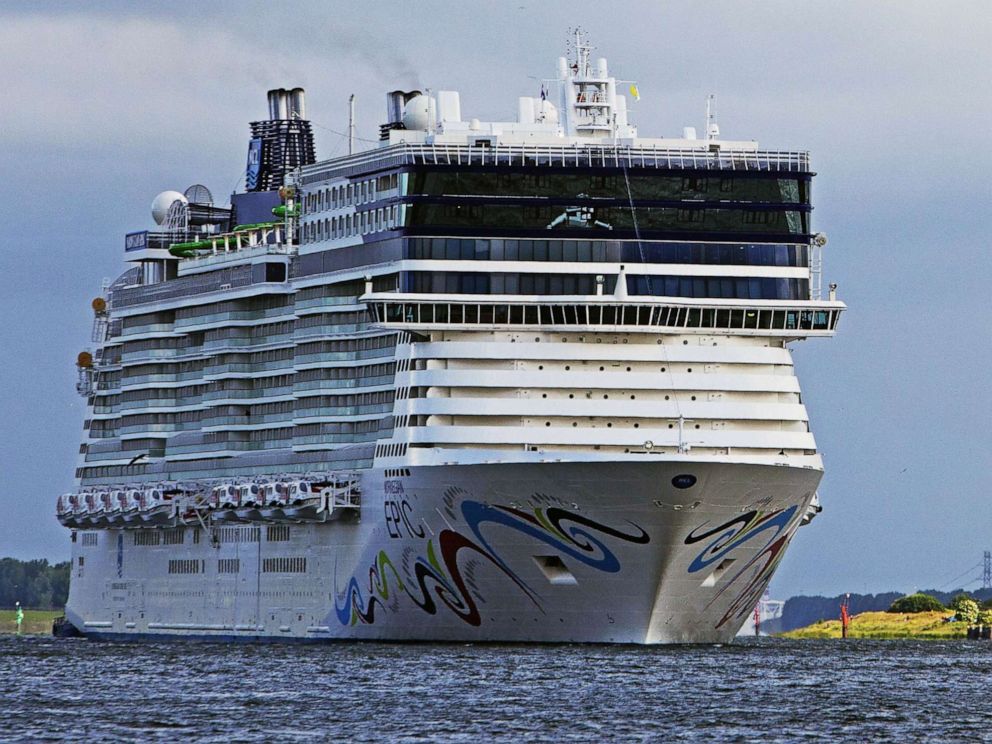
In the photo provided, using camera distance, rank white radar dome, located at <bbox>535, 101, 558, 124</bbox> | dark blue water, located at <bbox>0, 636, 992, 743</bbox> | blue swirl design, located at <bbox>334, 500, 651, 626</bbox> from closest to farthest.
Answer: dark blue water, located at <bbox>0, 636, 992, 743</bbox>
blue swirl design, located at <bbox>334, 500, 651, 626</bbox>
white radar dome, located at <bbox>535, 101, 558, 124</bbox>

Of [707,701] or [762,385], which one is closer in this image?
[707,701]

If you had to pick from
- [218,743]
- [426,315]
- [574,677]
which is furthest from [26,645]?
[218,743]

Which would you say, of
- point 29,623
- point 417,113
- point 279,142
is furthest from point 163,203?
point 29,623

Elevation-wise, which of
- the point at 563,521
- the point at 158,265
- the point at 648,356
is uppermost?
the point at 158,265

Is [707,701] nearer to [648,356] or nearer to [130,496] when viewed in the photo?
[648,356]

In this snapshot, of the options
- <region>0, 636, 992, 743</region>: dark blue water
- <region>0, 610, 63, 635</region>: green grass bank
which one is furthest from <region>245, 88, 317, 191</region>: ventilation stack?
<region>0, 610, 63, 635</region>: green grass bank

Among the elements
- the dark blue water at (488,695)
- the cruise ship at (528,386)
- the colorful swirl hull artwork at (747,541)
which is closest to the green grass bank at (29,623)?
the cruise ship at (528,386)

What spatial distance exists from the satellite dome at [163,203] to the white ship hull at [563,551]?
81.8ft

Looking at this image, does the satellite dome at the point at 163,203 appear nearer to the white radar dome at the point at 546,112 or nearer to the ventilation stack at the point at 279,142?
the ventilation stack at the point at 279,142

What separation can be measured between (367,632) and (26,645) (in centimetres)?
2389

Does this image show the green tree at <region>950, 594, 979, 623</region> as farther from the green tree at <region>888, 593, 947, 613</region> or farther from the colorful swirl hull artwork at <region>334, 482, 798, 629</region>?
the colorful swirl hull artwork at <region>334, 482, 798, 629</region>

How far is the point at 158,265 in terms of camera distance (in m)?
108

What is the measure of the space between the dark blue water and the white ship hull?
38.2 inches

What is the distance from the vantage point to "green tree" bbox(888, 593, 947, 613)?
415 ft
